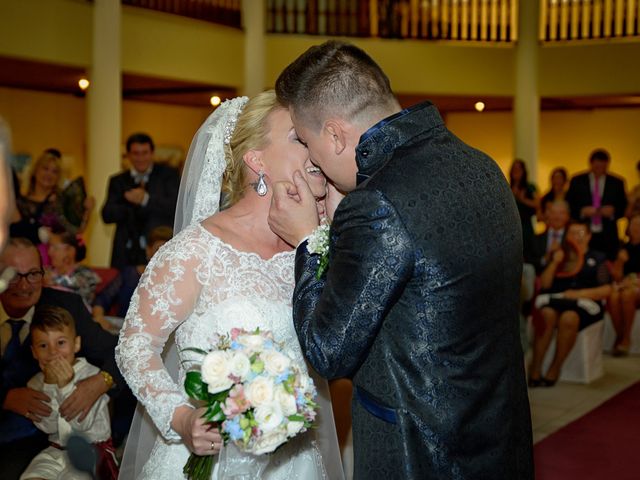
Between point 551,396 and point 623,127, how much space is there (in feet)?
36.7

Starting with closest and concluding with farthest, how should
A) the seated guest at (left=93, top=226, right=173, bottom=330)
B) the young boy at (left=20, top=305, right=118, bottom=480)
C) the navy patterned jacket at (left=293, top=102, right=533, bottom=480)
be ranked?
the navy patterned jacket at (left=293, top=102, right=533, bottom=480), the young boy at (left=20, top=305, right=118, bottom=480), the seated guest at (left=93, top=226, right=173, bottom=330)

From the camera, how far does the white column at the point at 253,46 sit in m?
13.5

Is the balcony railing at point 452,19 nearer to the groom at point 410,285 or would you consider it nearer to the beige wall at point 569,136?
the beige wall at point 569,136

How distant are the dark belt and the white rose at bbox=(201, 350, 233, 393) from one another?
31cm

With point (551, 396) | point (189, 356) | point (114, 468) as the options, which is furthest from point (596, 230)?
point (189, 356)

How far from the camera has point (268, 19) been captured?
48.5ft

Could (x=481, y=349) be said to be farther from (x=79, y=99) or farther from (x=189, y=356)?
(x=79, y=99)

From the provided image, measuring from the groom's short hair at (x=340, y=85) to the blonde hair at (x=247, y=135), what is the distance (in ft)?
1.67

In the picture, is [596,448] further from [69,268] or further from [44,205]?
[44,205]

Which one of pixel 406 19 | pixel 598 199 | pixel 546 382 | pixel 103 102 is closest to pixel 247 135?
pixel 546 382

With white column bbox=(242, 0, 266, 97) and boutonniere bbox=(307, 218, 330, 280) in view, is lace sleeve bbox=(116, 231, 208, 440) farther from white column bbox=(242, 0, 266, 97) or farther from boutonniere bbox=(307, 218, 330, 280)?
white column bbox=(242, 0, 266, 97)

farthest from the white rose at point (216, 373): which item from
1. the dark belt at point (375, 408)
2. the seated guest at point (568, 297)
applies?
the seated guest at point (568, 297)

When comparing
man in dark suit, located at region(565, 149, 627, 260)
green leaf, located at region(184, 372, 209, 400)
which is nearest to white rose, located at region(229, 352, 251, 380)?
green leaf, located at region(184, 372, 209, 400)

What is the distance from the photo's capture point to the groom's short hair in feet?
6.86
